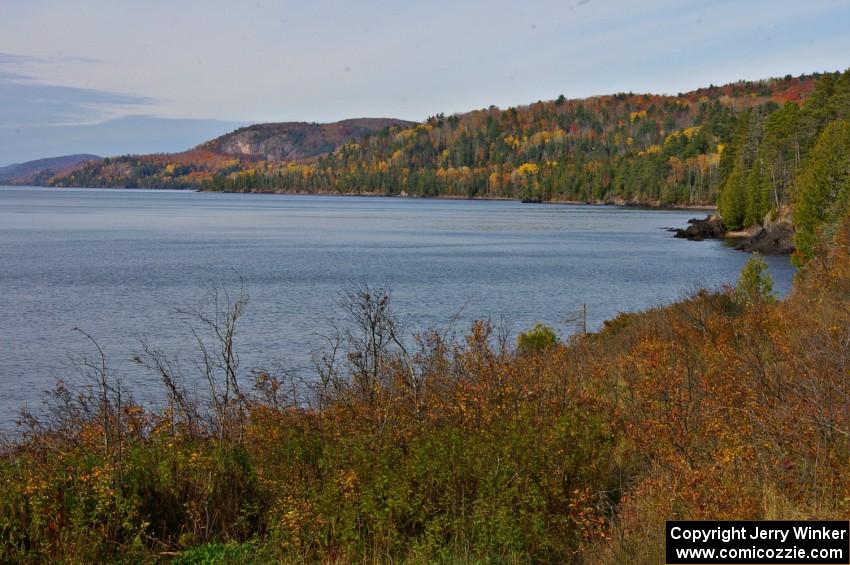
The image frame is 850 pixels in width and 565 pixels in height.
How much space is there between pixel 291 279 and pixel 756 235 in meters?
48.5

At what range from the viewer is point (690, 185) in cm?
17025

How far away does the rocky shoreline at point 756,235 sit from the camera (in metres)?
72.8

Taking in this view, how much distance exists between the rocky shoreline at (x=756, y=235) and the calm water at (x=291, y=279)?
2.75 metres

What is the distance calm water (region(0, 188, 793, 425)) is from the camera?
31938 millimetres

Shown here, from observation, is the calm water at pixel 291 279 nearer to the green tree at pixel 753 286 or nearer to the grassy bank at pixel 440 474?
the green tree at pixel 753 286

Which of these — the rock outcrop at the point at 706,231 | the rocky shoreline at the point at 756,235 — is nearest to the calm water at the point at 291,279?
the rock outcrop at the point at 706,231

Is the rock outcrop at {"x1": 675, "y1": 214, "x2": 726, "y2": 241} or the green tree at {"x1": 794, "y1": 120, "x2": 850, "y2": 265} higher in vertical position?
the green tree at {"x1": 794, "y1": 120, "x2": 850, "y2": 265}

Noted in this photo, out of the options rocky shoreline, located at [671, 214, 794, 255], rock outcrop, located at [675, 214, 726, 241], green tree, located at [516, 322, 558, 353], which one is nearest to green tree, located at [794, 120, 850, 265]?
rocky shoreline, located at [671, 214, 794, 255]

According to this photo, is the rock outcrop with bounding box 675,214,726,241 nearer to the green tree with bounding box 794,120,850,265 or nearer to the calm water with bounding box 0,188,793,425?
the calm water with bounding box 0,188,793,425

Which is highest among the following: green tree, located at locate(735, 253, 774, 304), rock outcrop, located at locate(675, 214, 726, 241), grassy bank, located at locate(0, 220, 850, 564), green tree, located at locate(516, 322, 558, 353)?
grassy bank, located at locate(0, 220, 850, 564)

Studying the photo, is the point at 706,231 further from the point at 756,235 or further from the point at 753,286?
the point at 753,286

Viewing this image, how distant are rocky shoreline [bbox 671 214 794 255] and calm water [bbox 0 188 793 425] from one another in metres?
→ 2.75

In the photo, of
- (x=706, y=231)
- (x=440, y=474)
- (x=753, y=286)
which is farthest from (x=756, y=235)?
(x=440, y=474)

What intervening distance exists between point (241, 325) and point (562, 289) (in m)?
21.5
